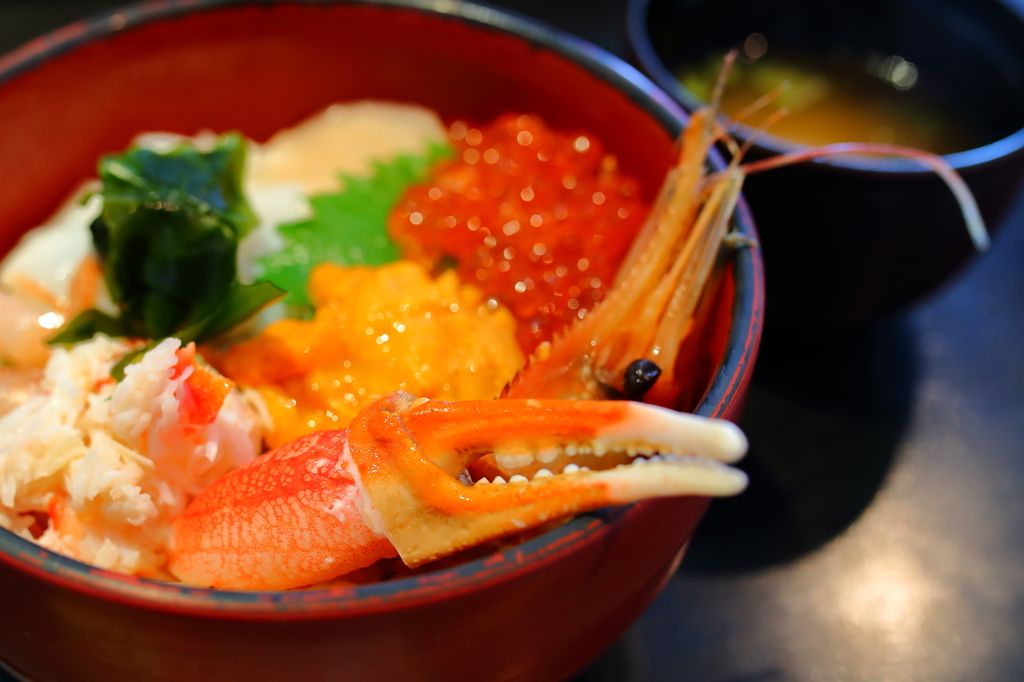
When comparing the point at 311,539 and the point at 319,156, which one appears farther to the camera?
the point at 319,156

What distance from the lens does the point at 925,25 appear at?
4.89ft

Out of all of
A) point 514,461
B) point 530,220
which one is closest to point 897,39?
point 530,220

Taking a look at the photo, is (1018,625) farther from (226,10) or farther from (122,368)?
(226,10)

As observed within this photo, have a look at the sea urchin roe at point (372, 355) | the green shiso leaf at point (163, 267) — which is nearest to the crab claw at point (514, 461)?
the sea urchin roe at point (372, 355)

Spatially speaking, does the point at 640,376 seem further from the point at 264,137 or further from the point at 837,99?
the point at 837,99

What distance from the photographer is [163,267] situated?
3.28ft

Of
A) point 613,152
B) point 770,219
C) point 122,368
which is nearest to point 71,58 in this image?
point 122,368

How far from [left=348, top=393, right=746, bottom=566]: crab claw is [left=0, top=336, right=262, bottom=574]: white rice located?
177mm

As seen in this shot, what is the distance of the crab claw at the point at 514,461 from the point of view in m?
0.56

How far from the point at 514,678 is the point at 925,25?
1354mm

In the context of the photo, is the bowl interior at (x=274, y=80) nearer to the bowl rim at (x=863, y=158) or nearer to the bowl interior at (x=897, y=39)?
the bowl rim at (x=863, y=158)

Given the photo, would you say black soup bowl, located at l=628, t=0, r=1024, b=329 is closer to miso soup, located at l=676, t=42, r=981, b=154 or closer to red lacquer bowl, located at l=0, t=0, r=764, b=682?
miso soup, located at l=676, t=42, r=981, b=154

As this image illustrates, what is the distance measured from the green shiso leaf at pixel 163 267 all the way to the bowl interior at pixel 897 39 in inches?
28.0

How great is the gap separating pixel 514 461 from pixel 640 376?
206mm
